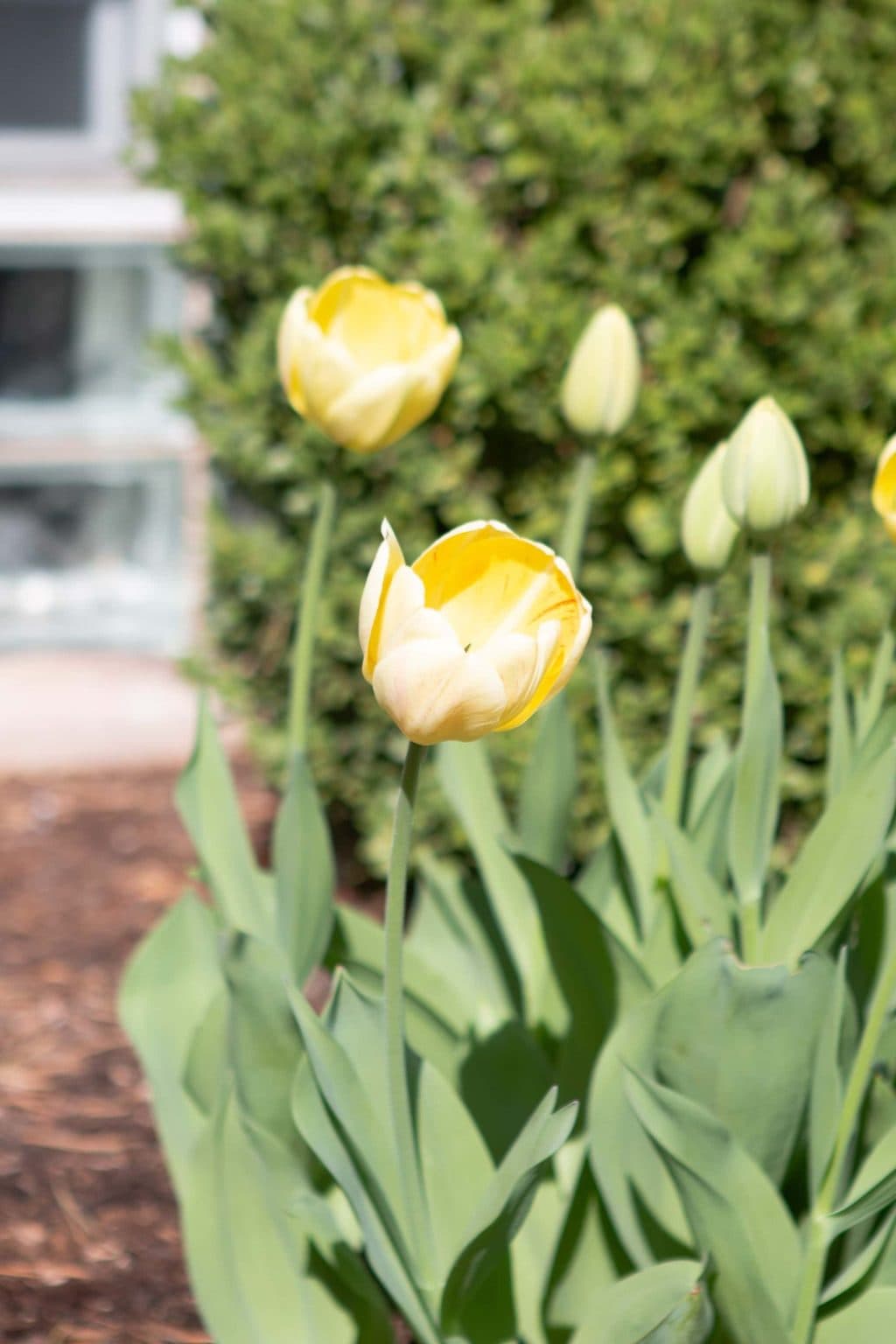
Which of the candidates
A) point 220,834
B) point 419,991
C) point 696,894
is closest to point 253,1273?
point 419,991

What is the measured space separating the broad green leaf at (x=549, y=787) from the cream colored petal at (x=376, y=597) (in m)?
0.56

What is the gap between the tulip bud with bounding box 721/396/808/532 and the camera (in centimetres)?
119

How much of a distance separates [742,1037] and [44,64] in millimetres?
3039

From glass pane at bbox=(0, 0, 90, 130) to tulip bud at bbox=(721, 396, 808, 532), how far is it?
110 inches

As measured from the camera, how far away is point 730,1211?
1174 mm

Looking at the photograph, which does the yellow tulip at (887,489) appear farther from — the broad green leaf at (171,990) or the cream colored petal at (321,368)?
the broad green leaf at (171,990)

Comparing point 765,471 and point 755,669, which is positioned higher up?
point 765,471

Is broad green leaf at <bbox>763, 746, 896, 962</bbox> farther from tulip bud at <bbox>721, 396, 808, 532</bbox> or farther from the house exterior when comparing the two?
Result: the house exterior

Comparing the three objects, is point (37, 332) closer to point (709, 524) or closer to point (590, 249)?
point (590, 249)

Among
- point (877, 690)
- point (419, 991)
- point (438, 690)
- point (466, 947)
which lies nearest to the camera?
point (438, 690)

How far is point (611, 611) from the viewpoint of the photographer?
247 cm

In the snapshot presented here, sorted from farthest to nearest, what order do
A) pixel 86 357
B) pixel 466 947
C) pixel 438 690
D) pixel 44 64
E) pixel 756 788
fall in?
pixel 86 357 → pixel 44 64 → pixel 466 947 → pixel 756 788 → pixel 438 690

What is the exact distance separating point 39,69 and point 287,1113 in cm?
284

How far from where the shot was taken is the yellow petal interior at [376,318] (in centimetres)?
140
